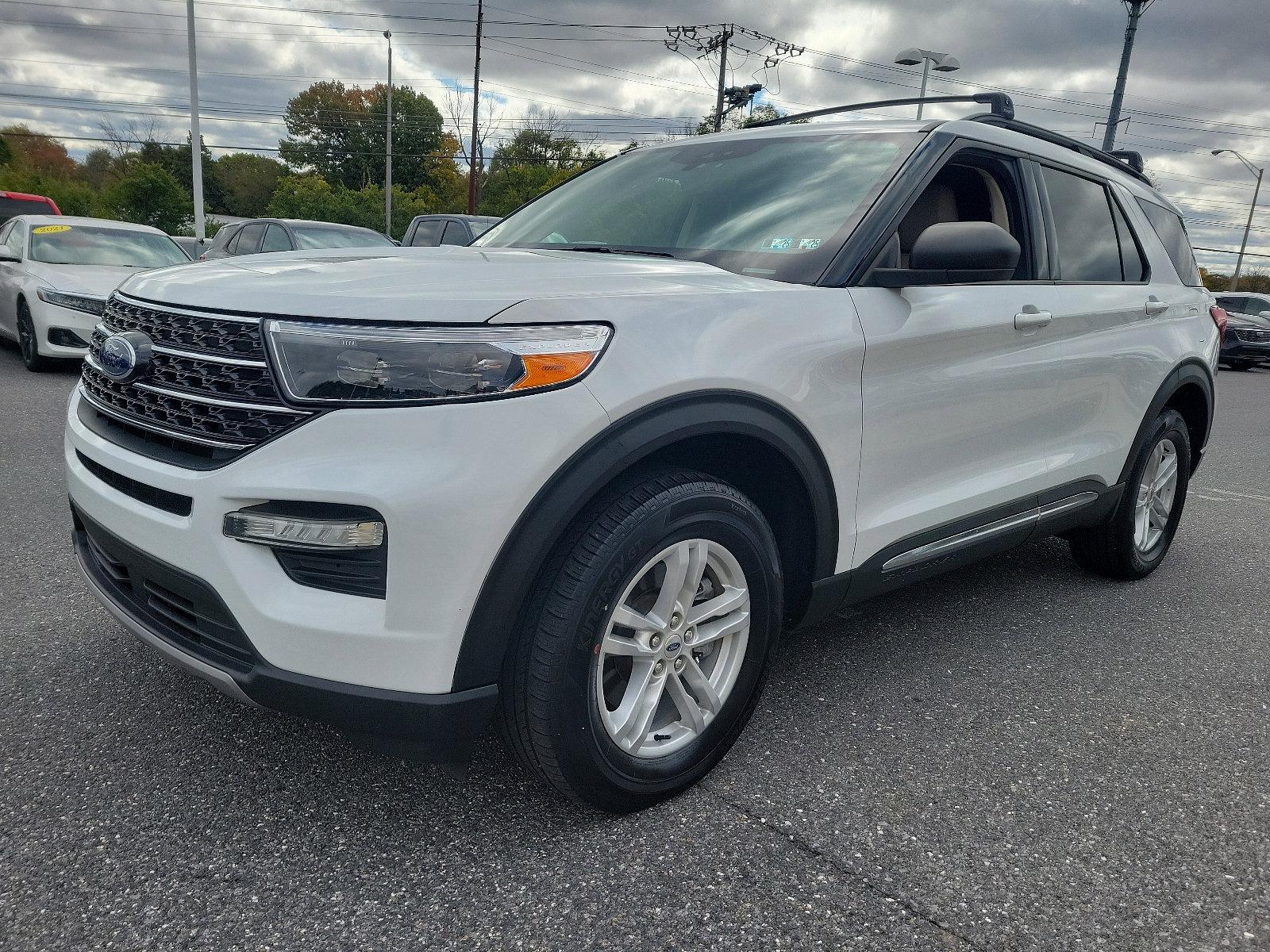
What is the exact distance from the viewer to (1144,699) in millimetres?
3074

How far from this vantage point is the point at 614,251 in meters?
2.96

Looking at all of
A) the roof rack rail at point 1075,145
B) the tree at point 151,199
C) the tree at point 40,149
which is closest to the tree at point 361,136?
the tree at point 40,149

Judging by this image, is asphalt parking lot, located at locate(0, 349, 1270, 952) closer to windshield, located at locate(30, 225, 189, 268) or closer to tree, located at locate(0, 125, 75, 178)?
windshield, located at locate(30, 225, 189, 268)

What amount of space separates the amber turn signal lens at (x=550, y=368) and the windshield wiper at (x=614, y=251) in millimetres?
940

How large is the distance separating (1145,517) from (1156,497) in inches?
5.8

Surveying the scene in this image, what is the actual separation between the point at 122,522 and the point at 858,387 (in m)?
1.81

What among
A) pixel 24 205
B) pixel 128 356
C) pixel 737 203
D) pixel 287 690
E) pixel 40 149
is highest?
pixel 40 149

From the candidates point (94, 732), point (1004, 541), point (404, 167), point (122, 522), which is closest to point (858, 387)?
point (1004, 541)

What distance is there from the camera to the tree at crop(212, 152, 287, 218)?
76.2 meters

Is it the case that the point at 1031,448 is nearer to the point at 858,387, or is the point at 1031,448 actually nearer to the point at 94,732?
the point at 858,387

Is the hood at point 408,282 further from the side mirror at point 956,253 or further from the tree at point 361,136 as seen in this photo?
the tree at point 361,136

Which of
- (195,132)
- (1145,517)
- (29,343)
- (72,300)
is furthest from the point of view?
(195,132)

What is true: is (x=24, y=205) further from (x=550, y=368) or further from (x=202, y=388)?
(x=550, y=368)

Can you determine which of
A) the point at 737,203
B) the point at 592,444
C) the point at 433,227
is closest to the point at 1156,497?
the point at 737,203
